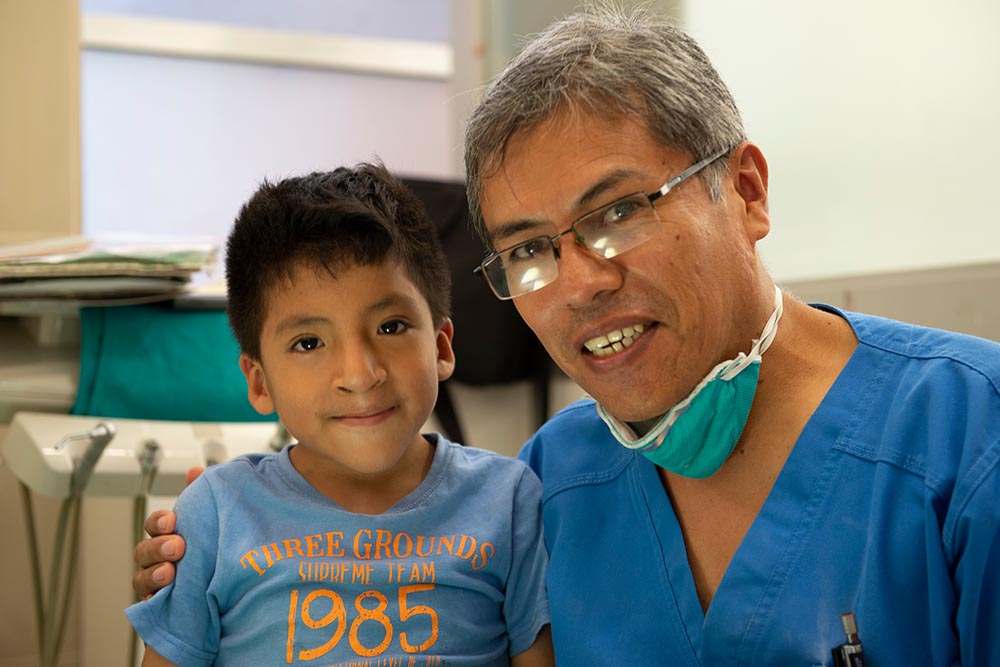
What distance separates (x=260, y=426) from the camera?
5.84 ft

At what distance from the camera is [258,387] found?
4.47 ft

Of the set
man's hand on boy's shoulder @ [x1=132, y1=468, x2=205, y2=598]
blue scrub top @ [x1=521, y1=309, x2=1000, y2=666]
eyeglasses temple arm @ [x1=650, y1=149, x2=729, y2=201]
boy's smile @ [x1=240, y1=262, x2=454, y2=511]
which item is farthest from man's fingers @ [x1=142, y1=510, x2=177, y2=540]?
eyeglasses temple arm @ [x1=650, y1=149, x2=729, y2=201]

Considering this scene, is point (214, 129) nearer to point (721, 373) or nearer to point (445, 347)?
point (445, 347)

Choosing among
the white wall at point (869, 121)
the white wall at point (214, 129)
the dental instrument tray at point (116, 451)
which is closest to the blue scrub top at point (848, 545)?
the dental instrument tray at point (116, 451)

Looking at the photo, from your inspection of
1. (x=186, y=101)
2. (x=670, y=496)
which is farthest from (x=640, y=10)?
→ (x=186, y=101)

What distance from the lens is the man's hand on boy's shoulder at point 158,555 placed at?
1192mm

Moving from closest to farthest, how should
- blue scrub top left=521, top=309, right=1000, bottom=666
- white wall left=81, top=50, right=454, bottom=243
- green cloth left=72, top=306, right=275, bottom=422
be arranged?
blue scrub top left=521, top=309, right=1000, bottom=666, green cloth left=72, top=306, right=275, bottom=422, white wall left=81, top=50, right=454, bottom=243

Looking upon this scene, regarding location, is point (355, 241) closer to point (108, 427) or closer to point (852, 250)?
point (108, 427)

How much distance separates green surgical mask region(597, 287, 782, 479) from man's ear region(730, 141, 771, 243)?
104 millimetres

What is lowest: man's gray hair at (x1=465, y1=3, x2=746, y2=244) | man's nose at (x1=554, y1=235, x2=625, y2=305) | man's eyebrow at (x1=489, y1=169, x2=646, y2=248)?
man's nose at (x1=554, y1=235, x2=625, y2=305)

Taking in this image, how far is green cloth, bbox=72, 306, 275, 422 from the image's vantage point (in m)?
1.79

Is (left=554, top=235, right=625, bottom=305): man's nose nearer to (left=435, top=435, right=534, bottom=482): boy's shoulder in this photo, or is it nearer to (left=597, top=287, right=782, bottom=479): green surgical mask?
(left=597, top=287, right=782, bottom=479): green surgical mask

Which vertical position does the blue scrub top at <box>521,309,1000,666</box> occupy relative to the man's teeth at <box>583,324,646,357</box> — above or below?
below

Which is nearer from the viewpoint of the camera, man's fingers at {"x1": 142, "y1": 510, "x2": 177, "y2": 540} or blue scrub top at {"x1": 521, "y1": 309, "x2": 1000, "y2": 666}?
blue scrub top at {"x1": 521, "y1": 309, "x2": 1000, "y2": 666}
